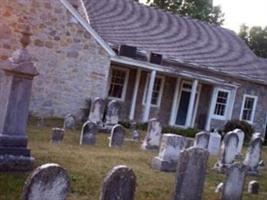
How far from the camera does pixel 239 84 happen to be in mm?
28141

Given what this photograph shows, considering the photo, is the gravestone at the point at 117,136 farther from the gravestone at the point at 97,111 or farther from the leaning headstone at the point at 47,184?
the leaning headstone at the point at 47,184

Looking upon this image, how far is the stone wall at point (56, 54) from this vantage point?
20000 millimetres

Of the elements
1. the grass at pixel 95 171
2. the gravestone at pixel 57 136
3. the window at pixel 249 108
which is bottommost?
the grass at pixel 95 171

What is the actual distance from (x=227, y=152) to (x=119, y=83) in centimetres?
1320

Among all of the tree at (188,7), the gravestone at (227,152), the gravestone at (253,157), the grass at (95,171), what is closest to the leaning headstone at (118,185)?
the grass at (95,171)

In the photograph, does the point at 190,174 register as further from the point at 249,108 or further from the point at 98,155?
the point at 249,108

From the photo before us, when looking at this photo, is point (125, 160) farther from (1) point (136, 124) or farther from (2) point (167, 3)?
(2) point (167, 3)

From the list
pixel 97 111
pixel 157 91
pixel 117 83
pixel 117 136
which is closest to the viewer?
pixel 117 136

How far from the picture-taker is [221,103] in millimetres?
28375

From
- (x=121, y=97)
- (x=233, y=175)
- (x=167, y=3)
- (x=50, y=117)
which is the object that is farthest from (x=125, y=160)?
(x=167, y=3)

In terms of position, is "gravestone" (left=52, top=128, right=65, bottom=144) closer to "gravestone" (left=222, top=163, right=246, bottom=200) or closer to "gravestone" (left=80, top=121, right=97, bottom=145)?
"gravestone" (left=80, top=121, right=97, bottom=145)

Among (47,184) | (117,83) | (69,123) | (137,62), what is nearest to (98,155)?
(47,184)

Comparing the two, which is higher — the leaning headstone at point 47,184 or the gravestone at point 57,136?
the leaning headstone at point 47,184

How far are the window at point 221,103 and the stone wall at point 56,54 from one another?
857cm
